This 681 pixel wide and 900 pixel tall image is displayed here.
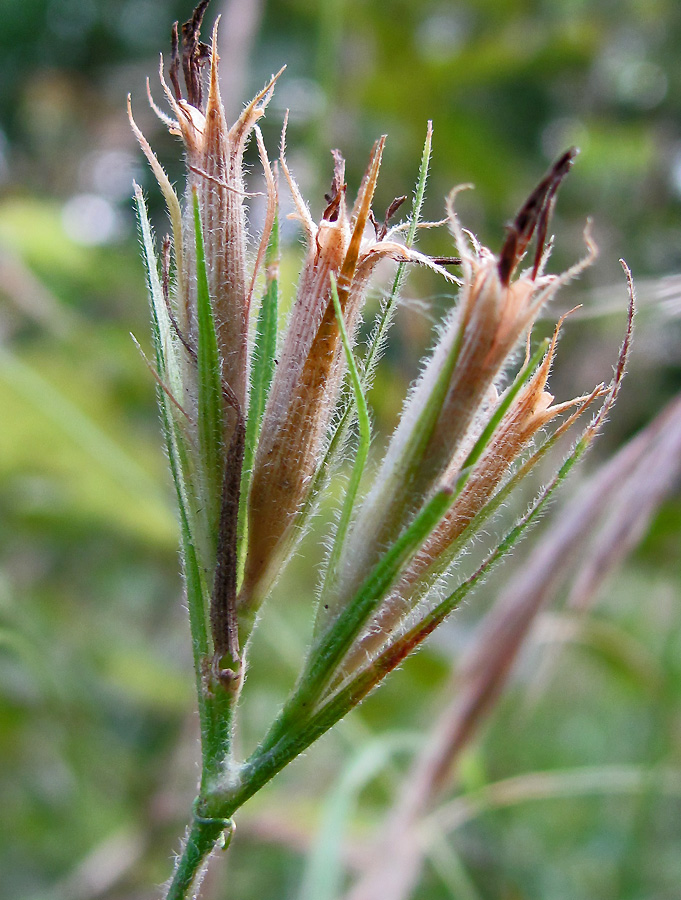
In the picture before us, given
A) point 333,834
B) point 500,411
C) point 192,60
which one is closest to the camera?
point 500,411

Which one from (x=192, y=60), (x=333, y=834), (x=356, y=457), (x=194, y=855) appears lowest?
(x=333, y=834)

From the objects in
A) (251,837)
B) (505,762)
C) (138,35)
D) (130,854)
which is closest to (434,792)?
(251,837)

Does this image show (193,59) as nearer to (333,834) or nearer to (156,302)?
(156,302)

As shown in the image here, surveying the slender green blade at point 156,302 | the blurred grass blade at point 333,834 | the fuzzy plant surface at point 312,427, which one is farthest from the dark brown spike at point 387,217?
the blurred grass blade at point 333,834

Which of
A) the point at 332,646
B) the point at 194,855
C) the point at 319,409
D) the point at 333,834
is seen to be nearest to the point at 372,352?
the point at 319,409

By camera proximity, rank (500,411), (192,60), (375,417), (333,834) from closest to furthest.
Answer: (500,411) → (192,60) → (333,834) → (375,417)
